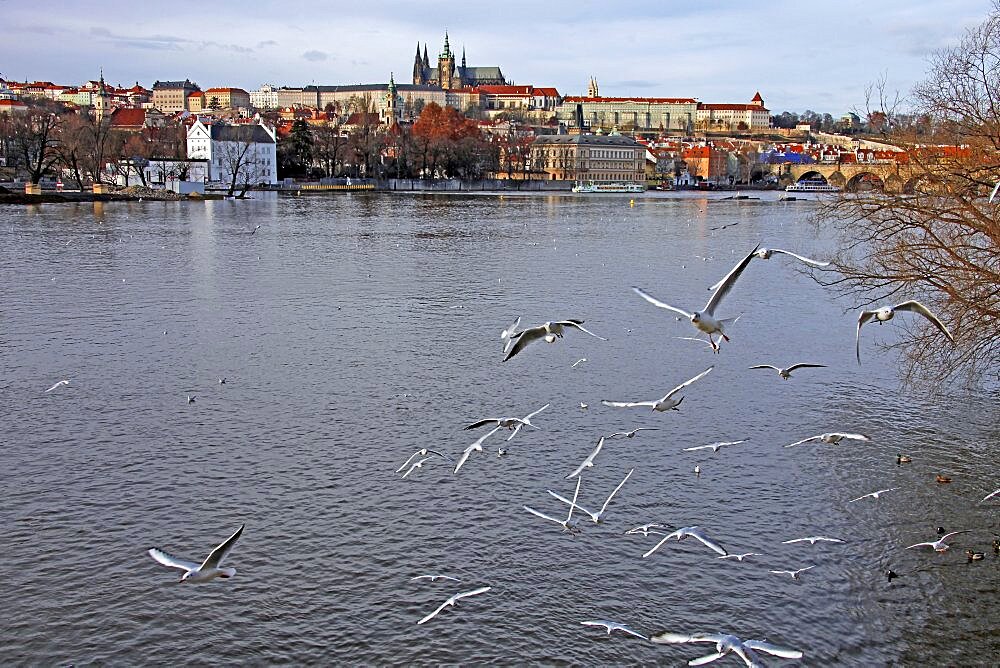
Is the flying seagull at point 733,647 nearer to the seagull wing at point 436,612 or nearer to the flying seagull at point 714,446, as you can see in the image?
the seagull wing at point 436,612

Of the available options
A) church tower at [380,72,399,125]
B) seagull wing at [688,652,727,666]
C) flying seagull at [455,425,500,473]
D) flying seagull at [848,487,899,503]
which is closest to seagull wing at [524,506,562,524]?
flying seagull at [455,425,500,473]

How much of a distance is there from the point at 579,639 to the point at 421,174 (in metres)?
96.3

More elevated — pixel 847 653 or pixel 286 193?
pixel 286 193

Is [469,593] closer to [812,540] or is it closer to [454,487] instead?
[454,487]

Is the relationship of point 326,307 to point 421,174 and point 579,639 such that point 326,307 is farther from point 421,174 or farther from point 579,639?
point 421,174

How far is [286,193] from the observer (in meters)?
77.1

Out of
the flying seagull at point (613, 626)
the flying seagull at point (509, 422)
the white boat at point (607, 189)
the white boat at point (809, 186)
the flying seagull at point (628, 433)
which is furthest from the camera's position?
the white boat at point (809, 186)

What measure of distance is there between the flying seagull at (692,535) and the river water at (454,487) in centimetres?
15

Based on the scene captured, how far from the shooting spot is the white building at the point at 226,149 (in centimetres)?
7925

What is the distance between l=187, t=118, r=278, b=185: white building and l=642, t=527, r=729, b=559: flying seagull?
7352 cm

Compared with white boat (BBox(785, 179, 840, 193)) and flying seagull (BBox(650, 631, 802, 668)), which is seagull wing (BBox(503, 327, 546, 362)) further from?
white boat (BBox(785, 179, 840, 193))

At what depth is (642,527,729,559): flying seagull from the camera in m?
7.58

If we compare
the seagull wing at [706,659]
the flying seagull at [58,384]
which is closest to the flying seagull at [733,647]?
the seagull wing at [706,659]

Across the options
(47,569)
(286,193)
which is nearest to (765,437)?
(47,569)
